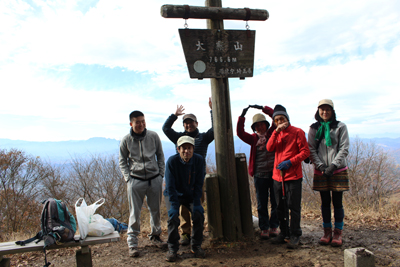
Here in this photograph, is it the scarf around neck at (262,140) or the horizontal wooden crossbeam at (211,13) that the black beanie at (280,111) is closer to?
the scarf around neck at (262,140)

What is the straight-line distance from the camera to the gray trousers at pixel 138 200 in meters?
4.10

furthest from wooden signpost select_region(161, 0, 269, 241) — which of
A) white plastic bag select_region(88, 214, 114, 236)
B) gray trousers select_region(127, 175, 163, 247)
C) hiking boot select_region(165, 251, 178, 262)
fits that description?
A: white plastic bag select_region(88, 214, 114, 236)

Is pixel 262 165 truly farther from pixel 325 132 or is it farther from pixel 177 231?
pixel 177 231

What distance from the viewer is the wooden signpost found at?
4.20 metres

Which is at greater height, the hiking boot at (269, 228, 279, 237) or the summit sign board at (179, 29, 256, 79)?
the summit sign board at (179, 29, 256, 79)

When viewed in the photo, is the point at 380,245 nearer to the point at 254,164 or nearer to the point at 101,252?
the point at 254,164

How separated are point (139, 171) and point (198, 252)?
1507mm

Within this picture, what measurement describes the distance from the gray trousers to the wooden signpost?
3.44 feet

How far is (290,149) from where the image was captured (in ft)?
12.9

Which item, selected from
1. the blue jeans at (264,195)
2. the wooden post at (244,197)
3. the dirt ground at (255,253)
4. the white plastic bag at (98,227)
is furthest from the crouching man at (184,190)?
the blue jeans at (264,195)

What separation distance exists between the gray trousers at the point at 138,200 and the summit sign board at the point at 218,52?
6.16ft

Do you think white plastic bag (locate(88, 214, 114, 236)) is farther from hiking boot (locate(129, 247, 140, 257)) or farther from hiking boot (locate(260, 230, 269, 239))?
hiking boot (locate(260, 230, 269, 239))

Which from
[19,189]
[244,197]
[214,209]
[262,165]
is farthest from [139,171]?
[19,189]

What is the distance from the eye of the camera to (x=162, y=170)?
441cm
